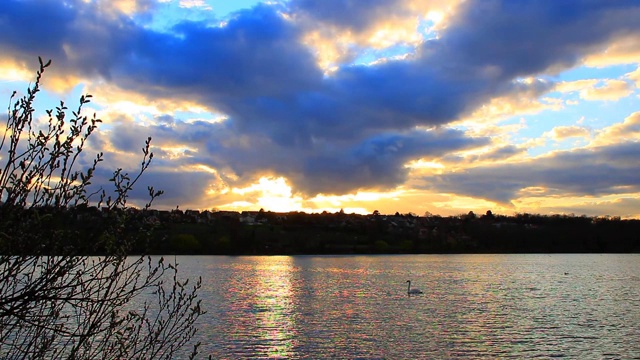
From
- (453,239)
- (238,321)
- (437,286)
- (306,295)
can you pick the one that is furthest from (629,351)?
(453,239)

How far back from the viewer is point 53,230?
472cm

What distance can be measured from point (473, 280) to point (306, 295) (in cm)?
2925

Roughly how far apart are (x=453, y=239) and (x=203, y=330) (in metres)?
159

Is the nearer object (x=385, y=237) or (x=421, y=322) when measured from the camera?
(x=421, y=322)

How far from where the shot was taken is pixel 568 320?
128 ft

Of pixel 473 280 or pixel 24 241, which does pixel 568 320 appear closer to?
pixel 473 280

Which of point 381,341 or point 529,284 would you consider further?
point 529,284

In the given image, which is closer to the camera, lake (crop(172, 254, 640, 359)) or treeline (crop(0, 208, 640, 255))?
lake (crop(172, 254, 640, 359))

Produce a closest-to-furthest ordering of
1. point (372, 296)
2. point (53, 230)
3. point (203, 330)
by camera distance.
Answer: point (53, 230) < point (203, 330) < point (372, 296)

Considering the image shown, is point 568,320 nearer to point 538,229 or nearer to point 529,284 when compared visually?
point 529,284

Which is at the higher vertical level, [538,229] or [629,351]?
[538,229]

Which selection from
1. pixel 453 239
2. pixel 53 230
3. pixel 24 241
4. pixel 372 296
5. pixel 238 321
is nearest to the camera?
pixel 24 241

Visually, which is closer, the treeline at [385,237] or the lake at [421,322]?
the lake at [421,322]

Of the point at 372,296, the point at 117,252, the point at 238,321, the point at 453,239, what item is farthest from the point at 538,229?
the point at 117,252
